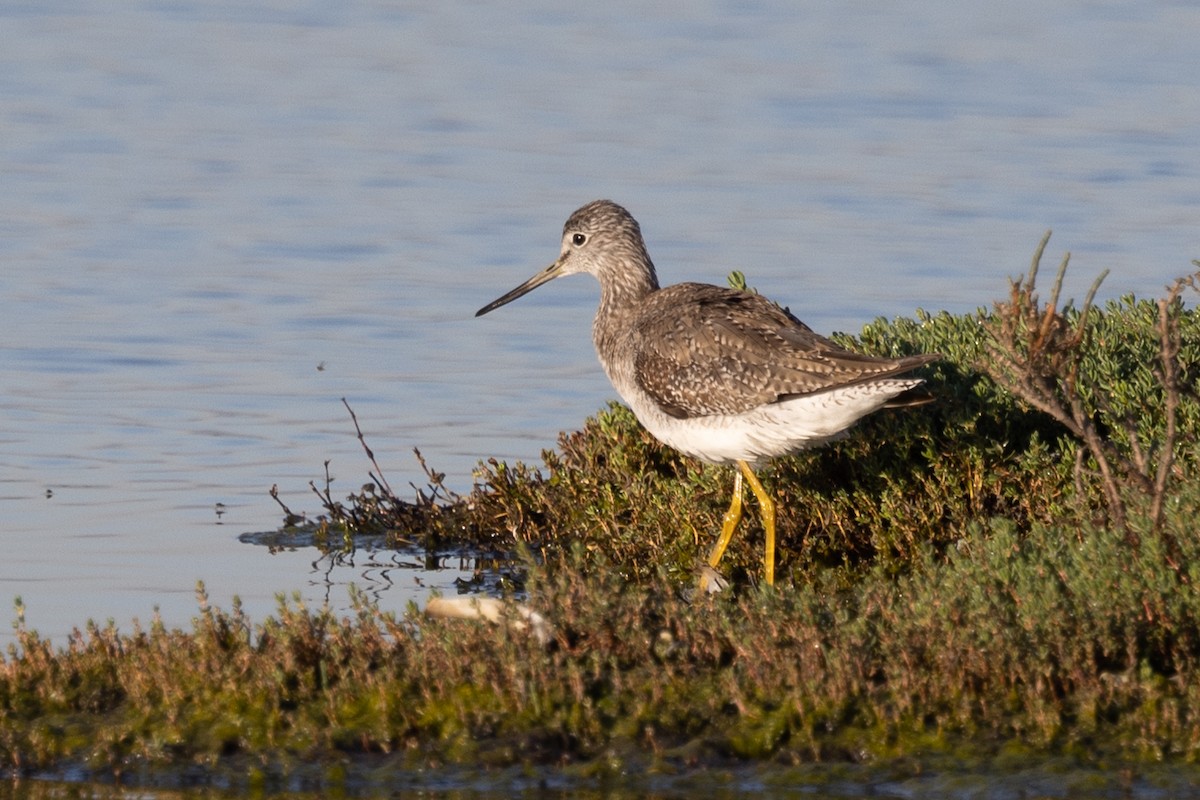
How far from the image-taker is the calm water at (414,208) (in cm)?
1257

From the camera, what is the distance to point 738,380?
977 cm

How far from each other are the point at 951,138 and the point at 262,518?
12.8 metres

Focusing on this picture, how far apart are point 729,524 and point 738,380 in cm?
86

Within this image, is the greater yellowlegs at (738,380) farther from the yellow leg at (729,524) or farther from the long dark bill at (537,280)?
the long dark bill at (537,280)

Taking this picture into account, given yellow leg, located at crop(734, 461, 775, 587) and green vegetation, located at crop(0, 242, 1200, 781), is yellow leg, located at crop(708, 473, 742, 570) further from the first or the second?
green vegetation, located at crop(0, 242, 1200, 781)

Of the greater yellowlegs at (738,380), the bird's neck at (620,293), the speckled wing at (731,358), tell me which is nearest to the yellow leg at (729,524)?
the greater yellowlegs at (738,380)

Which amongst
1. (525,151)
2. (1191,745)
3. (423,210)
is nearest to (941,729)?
(1191,745)

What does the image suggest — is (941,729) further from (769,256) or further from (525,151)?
(525,151)

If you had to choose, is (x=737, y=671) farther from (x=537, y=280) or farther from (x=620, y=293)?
(x=537, y=280)

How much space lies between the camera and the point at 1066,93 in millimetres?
24047

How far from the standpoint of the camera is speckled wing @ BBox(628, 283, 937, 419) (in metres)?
9.42

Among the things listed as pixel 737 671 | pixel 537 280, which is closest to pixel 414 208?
pixel 537 280

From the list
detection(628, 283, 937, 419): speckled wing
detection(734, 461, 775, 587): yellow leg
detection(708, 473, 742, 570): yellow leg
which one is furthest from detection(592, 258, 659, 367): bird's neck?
detection(734, 461, 775, 587): yellow leg

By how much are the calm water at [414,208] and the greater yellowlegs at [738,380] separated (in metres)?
1.71
